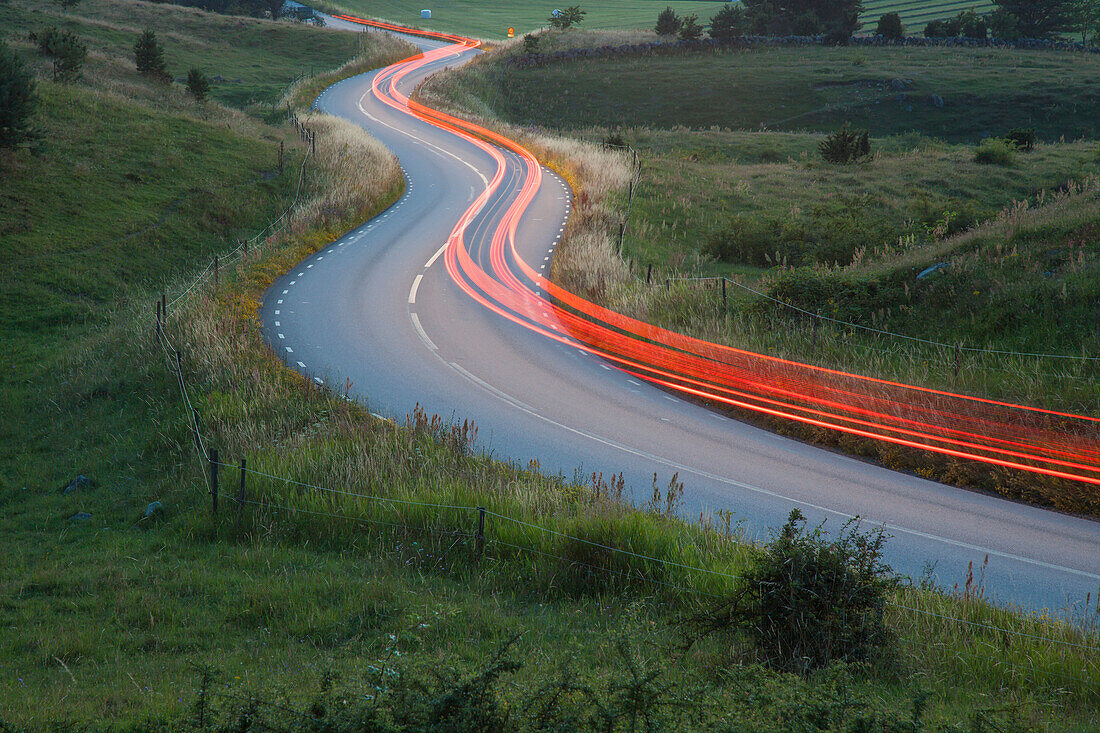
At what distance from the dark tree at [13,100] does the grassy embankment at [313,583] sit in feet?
32.2

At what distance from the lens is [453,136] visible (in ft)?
152

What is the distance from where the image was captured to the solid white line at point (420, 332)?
17.2 meters

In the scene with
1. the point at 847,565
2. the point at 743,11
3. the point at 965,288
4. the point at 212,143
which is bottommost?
the point at 847,565

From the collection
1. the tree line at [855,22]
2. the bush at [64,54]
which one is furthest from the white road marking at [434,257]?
the tree line at [855,22]

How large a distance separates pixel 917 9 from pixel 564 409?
5633 inches

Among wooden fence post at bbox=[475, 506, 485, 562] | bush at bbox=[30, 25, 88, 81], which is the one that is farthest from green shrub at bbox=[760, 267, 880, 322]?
bush at bbox=[30, 25, 88, 81]

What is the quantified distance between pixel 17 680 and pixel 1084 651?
8.42 m

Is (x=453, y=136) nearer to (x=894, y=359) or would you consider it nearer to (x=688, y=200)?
(x=688, y=200)

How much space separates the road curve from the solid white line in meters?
0.09

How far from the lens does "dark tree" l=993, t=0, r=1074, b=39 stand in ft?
268

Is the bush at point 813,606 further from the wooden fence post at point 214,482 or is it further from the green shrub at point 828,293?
the green shrub at point 828,293

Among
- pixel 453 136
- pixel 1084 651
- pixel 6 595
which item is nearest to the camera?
pixel 1084 651

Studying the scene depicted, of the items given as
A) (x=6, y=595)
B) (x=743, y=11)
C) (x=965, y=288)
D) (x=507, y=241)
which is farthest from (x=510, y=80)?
(x=6, y=595)

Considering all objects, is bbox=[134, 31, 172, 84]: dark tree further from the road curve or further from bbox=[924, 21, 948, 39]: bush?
bbox=[924, 21, 948, 39]: bush
